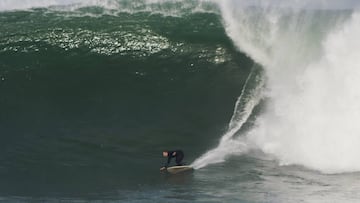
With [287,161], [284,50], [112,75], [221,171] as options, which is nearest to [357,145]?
[287,161]

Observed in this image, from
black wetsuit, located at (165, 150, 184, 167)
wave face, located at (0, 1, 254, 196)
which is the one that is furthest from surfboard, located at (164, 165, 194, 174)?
wave face, located at (0, 1, 254, 196)

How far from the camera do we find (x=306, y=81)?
49.4 ft

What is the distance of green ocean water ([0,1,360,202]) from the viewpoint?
10820 millimetres

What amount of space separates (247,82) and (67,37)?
16.4ft

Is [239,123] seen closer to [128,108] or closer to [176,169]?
[128,108]

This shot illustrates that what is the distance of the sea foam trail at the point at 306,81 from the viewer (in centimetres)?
1316

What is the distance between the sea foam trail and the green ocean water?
302 millimetres

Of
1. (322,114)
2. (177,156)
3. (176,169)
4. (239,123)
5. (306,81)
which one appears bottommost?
(176,169)

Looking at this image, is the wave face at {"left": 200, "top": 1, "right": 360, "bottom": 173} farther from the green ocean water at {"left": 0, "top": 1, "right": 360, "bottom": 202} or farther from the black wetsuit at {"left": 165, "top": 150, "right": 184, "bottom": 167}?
the black wetsuit at {"left": 165, "top": 150, "right": 184, "bottom": 167}

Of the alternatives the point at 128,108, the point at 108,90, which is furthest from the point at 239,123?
the point at 108,90

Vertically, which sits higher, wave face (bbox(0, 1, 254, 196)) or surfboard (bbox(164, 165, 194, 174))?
wave face (bbox(0, 1, 254, 196))

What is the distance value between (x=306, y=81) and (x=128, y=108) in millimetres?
4112

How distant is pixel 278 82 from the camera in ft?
50.4

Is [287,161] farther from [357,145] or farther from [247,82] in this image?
[247,82]
